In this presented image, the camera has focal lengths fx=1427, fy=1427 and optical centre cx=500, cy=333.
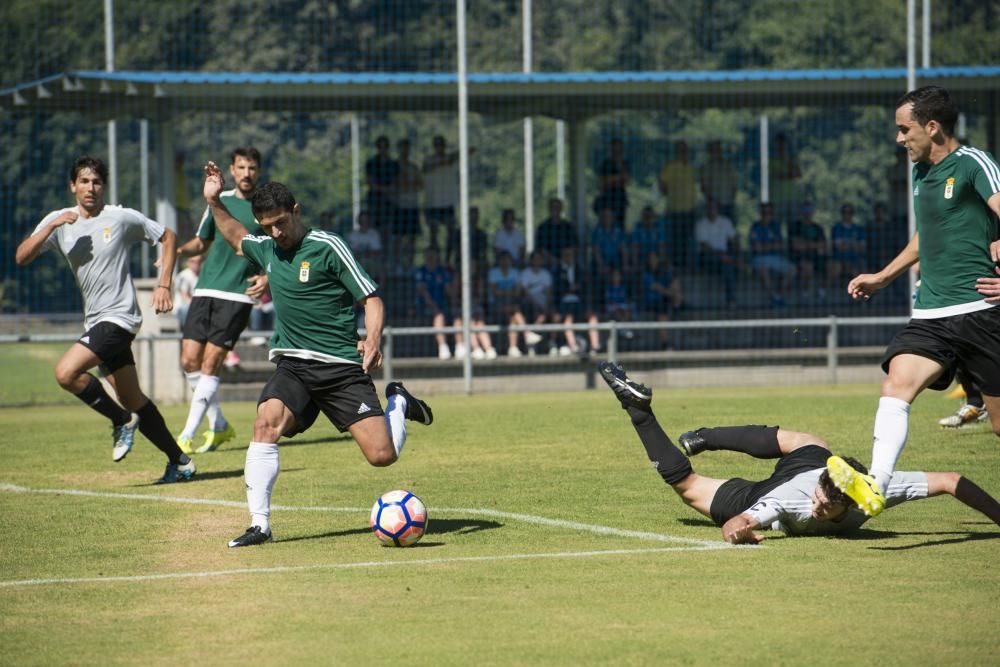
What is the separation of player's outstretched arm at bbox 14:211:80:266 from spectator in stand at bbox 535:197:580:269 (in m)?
10.5

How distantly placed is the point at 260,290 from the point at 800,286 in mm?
10900

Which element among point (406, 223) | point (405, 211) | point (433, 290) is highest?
point (405, 211)

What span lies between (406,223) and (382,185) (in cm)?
65

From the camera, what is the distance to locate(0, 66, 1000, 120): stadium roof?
19141mm

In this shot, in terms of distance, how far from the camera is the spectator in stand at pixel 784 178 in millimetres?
21750

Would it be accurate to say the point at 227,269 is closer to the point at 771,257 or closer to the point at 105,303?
the point at 105,303

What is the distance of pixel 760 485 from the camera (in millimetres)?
7711

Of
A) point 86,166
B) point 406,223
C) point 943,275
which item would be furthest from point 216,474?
point 406,223

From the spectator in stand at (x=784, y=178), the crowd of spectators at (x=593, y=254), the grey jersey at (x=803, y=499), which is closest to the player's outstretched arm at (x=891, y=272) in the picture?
the grey jersey at (x=803, y=499)

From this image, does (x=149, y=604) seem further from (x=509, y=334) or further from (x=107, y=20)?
(x=107, y=20)

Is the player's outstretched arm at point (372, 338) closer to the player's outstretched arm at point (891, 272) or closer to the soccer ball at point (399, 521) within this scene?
the soccer ball at point (399, 521)

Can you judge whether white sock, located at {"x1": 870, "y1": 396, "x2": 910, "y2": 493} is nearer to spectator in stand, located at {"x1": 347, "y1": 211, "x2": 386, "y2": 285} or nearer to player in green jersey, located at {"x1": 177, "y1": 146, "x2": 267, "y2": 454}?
player in green jersey, located at {"x1": 177, "y1": 146, "x2": 267, "y2": 454}

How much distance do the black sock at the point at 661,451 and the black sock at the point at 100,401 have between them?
4.53 meters

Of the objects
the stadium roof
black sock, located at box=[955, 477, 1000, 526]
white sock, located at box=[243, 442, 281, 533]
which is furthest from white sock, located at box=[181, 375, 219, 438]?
the stadium roof
